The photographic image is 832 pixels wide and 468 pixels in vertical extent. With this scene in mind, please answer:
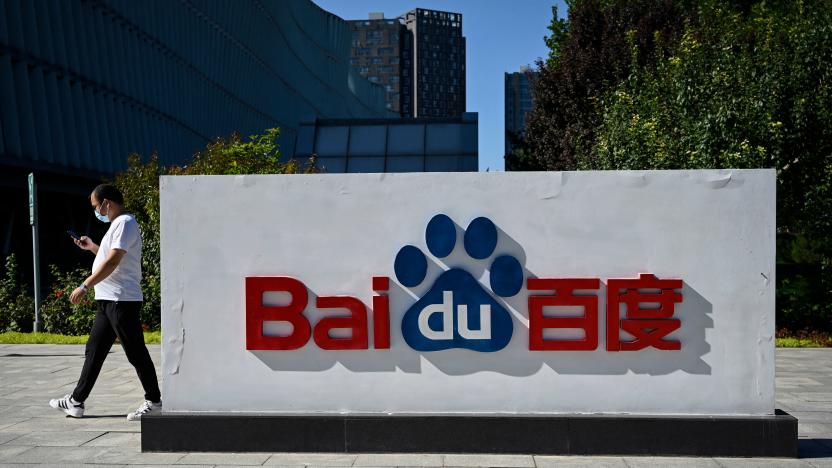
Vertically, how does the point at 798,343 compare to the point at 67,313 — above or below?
below

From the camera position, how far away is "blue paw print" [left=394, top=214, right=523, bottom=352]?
5539 millimetres

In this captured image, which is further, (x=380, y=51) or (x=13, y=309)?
(x=380, y=51)

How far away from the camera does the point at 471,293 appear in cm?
556

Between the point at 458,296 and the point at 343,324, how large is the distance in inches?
31.0

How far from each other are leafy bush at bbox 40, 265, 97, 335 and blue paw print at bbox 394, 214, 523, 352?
9.38m

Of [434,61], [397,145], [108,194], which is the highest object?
[434,61]

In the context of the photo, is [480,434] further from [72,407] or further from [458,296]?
[72,407]

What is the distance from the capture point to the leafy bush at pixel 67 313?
1359 centimetres

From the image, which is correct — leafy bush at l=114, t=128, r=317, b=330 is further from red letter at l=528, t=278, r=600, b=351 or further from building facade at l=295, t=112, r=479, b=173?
building facade at l=295, t=112, r=479, b=173

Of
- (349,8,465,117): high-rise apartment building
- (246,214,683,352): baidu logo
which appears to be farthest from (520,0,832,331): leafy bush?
(349,8,465,117): high-rise apartment building

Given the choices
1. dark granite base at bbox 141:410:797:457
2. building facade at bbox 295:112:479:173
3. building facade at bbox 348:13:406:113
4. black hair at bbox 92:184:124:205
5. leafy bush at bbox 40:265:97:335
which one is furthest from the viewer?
building facade at bbox 348:13:406:113

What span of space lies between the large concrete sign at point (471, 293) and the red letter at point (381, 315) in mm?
12

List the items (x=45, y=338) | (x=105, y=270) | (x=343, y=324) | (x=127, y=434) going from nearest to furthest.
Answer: (x=343, y=324)
(x=127, y=434)
(x=105, y=270)
(x=45, y=338)

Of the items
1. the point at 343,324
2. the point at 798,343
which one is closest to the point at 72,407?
the point at 343,324
